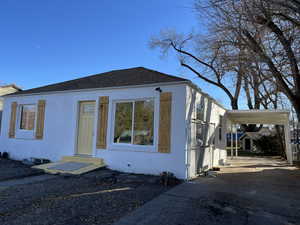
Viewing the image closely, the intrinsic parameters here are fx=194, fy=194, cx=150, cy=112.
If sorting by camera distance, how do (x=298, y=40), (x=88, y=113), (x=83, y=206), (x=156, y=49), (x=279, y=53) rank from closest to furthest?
(x=83, y=206) → (x=298, y=40) → (x=279, y=53) → (x=88, y=113) → (x=156, y=49)

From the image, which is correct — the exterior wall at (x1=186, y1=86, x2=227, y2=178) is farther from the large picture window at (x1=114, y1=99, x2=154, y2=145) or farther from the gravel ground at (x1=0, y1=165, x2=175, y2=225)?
the gravel ground at (x1=0, y1=165, x2=175, y2=225)

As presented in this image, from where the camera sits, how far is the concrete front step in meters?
6.80

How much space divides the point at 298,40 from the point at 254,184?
15.1ft

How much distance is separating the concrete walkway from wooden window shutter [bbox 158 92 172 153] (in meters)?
1.35

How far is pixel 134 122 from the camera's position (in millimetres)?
7184

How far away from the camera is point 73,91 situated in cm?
838

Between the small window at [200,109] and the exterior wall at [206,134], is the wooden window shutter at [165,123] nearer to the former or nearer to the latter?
the exterior wall at [206,134]

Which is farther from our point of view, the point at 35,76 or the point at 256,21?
the point at 35,76

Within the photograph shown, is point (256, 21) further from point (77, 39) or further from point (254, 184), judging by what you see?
point (77, 39)

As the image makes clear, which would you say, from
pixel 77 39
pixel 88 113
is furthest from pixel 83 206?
pixel 77 39

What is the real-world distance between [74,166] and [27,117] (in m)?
4.32

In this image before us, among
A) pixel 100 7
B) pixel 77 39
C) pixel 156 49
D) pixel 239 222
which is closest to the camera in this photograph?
pixel 239 222

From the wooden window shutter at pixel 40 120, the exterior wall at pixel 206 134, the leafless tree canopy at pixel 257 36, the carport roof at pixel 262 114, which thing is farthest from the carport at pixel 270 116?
the wooden window shutter at pixel 40 120

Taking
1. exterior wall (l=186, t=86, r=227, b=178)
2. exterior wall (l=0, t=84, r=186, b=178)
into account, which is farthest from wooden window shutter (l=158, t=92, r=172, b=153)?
exterior wall (l=186, t=86, r=227, b=178)
